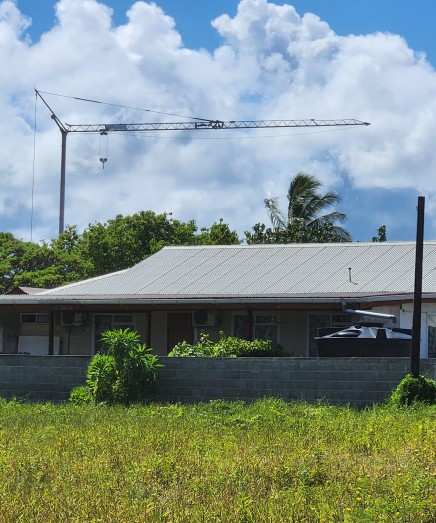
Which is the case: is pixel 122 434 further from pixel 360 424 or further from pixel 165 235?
pixel 165 235

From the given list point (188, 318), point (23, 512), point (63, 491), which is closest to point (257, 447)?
point (63, 491)

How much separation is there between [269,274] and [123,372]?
9.98 m

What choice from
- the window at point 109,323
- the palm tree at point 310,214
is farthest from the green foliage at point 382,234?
the window at point 109,323

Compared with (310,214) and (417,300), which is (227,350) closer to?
(417,300)

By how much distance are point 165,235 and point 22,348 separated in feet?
90.6

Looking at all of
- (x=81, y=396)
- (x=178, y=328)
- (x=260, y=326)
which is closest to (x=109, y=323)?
(x=178, y=328)

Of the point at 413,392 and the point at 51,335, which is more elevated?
the point at 51,335

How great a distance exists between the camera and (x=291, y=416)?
1697cm

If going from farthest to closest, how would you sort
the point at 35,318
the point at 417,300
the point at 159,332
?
the point at 35,318
the point at 159,332
the point at 417,300

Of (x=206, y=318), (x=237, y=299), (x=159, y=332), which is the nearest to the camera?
(x=237, y=299)

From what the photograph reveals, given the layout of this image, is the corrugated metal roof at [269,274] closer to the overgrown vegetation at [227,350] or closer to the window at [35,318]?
the window at [35,318]

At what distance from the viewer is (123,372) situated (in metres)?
20.1

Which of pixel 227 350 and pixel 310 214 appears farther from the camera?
pixel 310 214

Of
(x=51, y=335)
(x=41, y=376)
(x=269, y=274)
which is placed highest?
(x=269, y=274)
